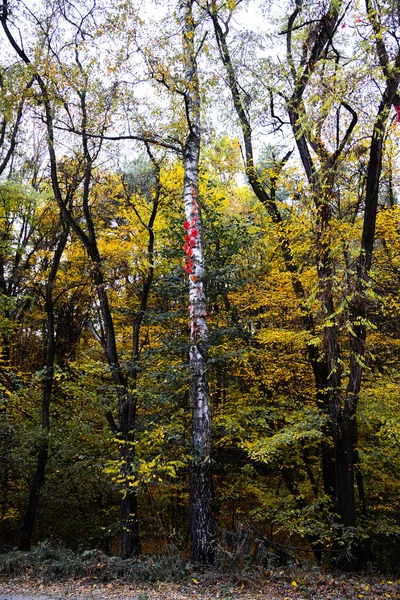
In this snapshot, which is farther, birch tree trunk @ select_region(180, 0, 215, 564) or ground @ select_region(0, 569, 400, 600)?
birch tree trunk @ select_region(180, 0, 215, 564)

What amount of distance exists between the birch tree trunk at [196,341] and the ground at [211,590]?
0.92 meters

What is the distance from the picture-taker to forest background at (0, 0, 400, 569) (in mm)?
6406

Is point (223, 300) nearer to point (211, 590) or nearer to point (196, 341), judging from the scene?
point (196, 341)

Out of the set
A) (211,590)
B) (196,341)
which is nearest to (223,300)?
(196,341)

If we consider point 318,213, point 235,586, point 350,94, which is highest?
point 350,94

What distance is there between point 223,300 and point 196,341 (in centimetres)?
409

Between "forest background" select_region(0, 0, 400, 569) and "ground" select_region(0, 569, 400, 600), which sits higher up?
"forest background" select_region(0, 0, 400, 569)

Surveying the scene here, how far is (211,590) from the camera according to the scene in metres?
4.73

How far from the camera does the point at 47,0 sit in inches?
348

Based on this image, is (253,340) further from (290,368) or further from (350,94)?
(350,94)

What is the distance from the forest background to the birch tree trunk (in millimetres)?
30

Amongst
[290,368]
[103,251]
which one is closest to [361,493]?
[290,368]

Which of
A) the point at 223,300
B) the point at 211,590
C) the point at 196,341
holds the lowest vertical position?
the point at 211,590

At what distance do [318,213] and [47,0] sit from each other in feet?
23.8
